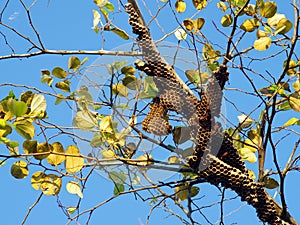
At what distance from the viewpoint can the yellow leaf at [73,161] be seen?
1591mm

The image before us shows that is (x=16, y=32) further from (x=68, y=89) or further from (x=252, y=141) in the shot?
(x=252, y=141)

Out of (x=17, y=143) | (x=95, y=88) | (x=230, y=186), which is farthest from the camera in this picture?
(x=95, y=88)

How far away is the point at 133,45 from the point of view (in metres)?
1.65

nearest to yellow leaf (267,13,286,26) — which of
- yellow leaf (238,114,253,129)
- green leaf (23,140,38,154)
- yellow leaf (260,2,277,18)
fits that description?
yellow leaf (260,2,277,18)

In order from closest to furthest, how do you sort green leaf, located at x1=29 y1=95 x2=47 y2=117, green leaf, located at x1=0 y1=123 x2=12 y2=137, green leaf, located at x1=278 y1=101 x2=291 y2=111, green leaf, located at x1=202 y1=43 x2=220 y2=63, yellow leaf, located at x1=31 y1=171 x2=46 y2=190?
green leaf, located at x1=0 y1=123 x2=12 y2=137 → green leaf, located at x1=29 y1=95 x2=47 y2=117 → yellow leaf, located at x1=31 y1=171 x2=46 y2=190 → green leaf, located at x1=278 y1=101 x2=291 y2=111 → green leaf, located at x1=202 y1=43 x2=220 y2=63

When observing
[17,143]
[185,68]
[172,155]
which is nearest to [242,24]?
[185,68]

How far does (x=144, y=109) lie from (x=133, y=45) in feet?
0.60

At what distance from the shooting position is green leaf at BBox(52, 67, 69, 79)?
1.70 meters

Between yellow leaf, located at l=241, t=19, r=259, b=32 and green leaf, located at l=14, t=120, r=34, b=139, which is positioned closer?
green leaf, located at l=14, t=120, r=34, b=139

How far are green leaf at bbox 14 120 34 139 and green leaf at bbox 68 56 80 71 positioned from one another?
0.31 meters

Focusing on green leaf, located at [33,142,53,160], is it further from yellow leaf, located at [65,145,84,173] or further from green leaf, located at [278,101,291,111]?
green leaf, located at [278,101,291,111]

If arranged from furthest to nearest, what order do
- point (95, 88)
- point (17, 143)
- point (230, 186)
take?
point (95, 88)
point (230, 186)
point (17, 143)

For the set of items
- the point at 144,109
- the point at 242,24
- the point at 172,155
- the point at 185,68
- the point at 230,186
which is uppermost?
the point at 242,24

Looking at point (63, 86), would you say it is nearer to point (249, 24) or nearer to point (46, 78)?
point (46, 78)
